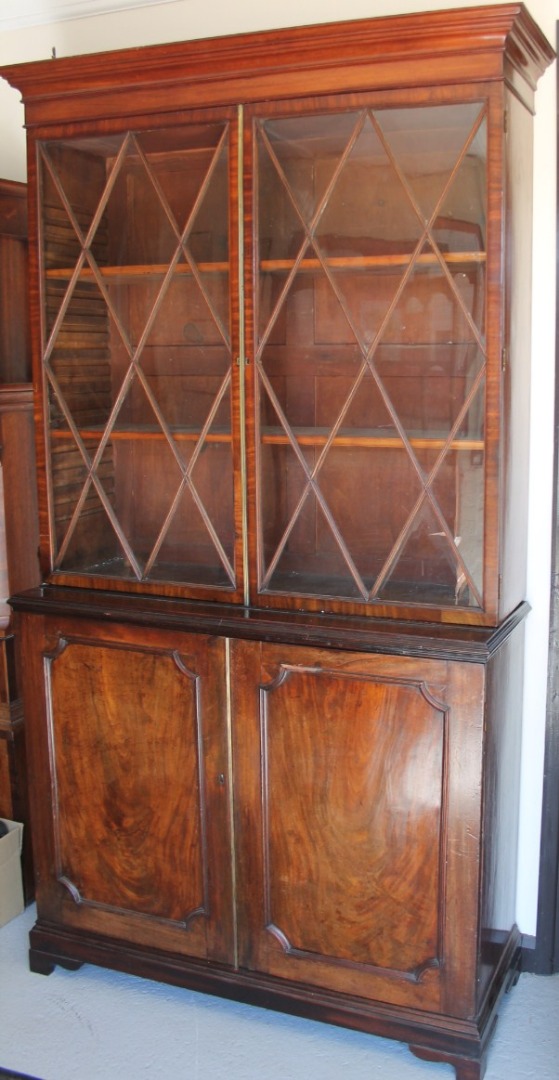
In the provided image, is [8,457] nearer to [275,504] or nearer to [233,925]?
[275,504]

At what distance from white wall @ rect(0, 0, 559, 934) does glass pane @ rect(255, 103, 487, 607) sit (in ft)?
1.21

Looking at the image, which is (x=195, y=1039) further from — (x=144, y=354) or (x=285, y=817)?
(x=144, y=354)

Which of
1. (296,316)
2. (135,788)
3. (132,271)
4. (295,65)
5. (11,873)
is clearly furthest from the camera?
(11,873)

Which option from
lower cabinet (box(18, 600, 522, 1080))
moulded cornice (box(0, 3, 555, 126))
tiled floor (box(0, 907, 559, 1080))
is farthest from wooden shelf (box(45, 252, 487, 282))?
tiled floor (box(0, 907, 559, 1080))

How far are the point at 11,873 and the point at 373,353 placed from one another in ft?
5.08

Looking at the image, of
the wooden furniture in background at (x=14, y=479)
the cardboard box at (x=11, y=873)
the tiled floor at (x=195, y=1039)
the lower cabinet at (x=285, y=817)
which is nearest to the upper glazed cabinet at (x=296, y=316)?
the lower cabinet at (x=285, y=817)

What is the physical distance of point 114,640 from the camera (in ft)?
7.08

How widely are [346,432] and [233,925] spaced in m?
1.03

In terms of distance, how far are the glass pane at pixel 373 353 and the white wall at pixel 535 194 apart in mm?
367

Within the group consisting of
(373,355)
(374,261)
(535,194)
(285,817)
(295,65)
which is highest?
(295,65)

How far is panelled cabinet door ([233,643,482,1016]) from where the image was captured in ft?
6.23

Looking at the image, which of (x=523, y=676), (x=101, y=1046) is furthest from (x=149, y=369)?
(x=101, y=1046)

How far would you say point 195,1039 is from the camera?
2131mm

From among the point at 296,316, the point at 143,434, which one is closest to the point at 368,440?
the point at 296,316
